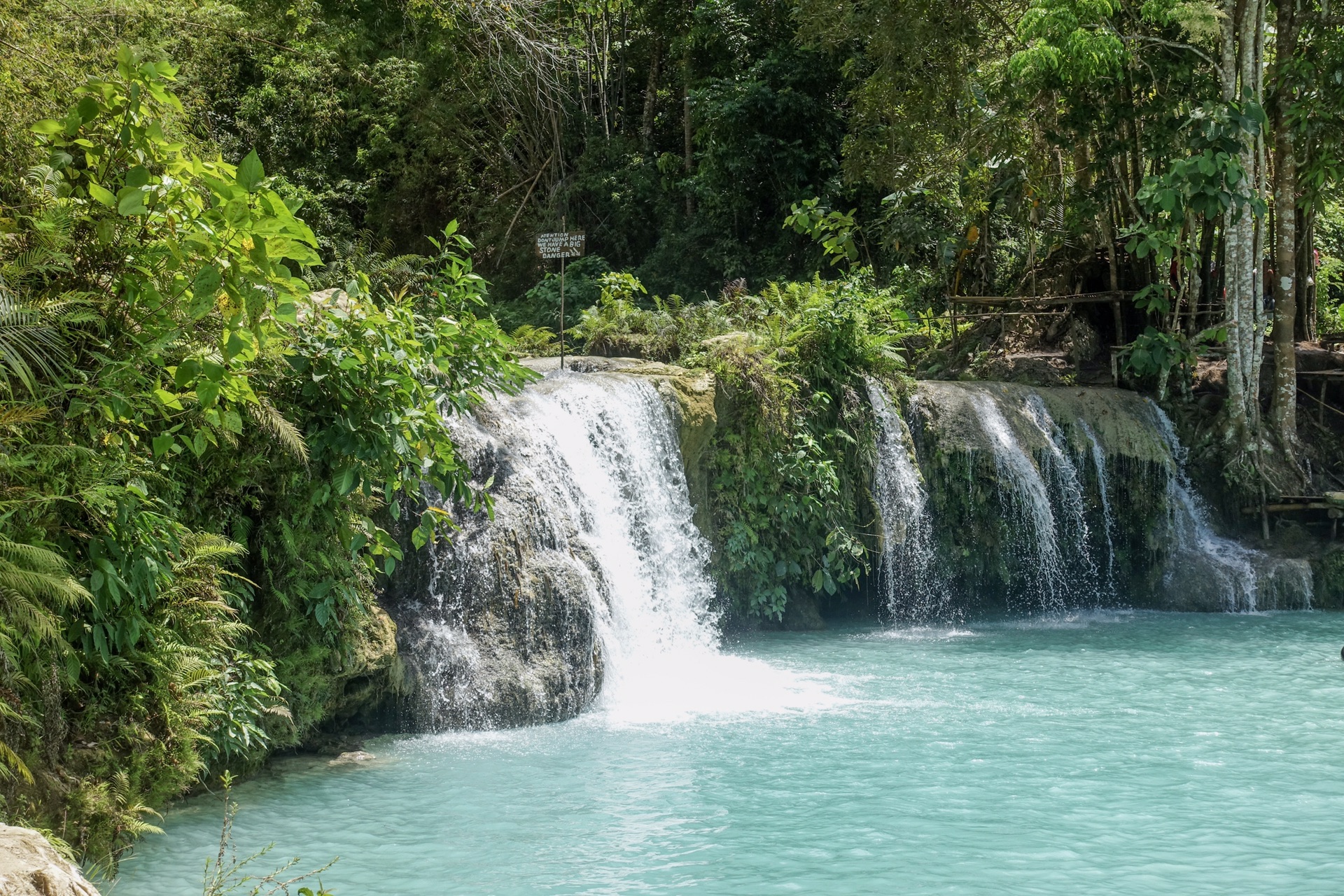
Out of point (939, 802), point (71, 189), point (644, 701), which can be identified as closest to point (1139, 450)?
point (644, 701)

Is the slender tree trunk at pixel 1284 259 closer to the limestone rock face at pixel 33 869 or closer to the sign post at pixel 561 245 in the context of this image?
the sign post at pixel 561 245

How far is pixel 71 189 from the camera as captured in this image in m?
5.39

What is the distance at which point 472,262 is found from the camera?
15.6 meters

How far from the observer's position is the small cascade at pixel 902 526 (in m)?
12.5

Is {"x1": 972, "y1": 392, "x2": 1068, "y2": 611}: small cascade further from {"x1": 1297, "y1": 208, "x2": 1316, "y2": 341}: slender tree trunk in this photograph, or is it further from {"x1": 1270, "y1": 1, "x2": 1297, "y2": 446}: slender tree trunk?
{"x1": 1297, "y1": 208, "x2": 1316, "y2": 341}: slender tree trunk

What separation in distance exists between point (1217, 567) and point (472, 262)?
936cm

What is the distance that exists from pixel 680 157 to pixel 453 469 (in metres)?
18.0

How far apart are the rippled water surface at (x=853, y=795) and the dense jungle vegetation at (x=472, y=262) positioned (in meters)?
0.89

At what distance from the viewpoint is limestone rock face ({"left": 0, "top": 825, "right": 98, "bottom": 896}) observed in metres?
3.04

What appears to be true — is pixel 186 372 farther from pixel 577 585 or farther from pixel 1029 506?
pixel 1029 506

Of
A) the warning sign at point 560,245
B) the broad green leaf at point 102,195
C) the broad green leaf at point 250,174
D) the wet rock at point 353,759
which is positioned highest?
the warning sign at point 560,245

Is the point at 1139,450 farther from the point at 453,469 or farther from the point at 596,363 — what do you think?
the point at 453,469

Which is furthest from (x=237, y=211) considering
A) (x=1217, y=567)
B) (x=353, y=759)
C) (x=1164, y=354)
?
(x=1164, y=354)

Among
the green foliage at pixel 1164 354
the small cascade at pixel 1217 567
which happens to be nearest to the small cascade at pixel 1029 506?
the small cascade at pixel 1217 567
